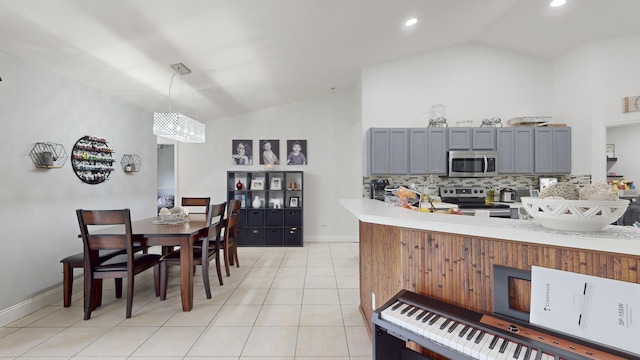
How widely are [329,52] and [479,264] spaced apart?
3242mm

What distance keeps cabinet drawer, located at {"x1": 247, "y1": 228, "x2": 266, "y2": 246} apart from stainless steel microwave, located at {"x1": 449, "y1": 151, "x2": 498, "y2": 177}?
3447 mm

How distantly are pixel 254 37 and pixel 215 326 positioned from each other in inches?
109

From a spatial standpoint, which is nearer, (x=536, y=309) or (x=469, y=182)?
(x=536, y=309)

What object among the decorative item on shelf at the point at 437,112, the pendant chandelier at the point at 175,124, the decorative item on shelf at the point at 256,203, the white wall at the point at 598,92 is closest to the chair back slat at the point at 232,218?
the pendant chandelier at the point at 175,124

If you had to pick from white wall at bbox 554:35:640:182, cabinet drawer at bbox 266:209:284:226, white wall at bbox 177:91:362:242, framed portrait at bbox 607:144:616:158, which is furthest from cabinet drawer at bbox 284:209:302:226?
framed portrait at bbox 607:144:616:158

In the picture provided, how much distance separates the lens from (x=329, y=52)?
3.62 meters

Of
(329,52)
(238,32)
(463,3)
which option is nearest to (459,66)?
(463,3)

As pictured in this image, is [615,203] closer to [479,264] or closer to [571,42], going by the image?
[479,264]

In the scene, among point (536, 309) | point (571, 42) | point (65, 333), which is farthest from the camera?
point (571, 42)

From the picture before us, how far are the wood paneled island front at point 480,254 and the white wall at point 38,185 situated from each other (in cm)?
311

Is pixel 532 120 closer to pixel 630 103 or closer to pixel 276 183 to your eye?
pixel 630 103

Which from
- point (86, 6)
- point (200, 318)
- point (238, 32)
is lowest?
point (200, 318)

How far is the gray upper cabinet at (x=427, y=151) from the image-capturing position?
164 inches

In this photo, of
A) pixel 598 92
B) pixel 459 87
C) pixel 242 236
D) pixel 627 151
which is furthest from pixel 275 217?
pixel 627 151
